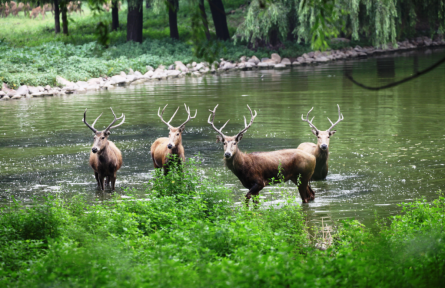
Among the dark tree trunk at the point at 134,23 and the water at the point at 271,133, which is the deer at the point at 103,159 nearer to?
the water at the point at 271,133

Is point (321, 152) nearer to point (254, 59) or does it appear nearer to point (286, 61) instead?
point (254, 59)

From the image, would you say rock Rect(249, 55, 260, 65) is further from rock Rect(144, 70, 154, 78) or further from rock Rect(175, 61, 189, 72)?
rock Rect(144, 70, 154, 78)

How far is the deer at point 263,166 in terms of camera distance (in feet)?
32.4

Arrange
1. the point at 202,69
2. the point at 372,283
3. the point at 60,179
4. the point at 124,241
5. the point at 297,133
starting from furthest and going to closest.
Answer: the point at 202,69
the point at 297,133
the point at 60,179
the point at 124,241
the point at 372,283

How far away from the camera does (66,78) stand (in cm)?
3050

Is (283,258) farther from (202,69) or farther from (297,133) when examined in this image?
(202,69)

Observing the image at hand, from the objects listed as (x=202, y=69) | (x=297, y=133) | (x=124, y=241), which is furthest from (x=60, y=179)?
(x=202, y=69)

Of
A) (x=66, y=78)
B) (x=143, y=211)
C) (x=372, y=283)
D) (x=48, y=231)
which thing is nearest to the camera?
(x=372, y=283)

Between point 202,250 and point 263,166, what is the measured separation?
4079 millimetres

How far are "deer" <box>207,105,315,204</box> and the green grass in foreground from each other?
132 centimetres

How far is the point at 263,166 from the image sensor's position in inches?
394

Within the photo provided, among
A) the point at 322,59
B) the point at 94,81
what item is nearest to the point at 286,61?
the point at 322,59

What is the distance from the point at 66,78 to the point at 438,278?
27853 millimetres

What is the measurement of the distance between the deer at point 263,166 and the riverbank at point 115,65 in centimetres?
1661
